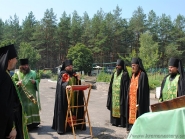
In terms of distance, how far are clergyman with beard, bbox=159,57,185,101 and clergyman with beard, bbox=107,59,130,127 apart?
1500mm

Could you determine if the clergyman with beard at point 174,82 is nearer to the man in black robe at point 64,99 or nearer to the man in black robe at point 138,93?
the man in black robe at point 138,93

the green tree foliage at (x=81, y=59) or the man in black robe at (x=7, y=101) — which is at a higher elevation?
the green tree foliage at (x=81, y=59)

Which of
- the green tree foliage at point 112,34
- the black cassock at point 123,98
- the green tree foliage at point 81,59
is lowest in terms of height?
the black cassock at point 123,98

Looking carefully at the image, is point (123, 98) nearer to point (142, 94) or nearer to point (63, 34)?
point (142, 94)

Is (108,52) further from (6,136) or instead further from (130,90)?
(6,136)

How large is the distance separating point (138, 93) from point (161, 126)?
4.20m

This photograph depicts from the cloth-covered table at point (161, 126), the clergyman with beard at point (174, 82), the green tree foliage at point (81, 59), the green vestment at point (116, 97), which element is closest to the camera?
the cloth-covered table at point (161, 126)

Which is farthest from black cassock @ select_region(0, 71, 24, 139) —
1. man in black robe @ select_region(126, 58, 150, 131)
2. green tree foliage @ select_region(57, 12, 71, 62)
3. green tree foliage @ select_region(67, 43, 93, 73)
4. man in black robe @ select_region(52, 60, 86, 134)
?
green tree foliage @ select_region(57, 12, 71, 62)

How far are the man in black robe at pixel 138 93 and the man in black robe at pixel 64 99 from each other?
4.22ft

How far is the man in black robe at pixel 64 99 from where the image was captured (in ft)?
19.0

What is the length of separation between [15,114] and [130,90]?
142 inches

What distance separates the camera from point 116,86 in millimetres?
6965

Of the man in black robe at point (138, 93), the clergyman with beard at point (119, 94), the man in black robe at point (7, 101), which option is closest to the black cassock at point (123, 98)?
the clergyman with beard at point (119, 94)

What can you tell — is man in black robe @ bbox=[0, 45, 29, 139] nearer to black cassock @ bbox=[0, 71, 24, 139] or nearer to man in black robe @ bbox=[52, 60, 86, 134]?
black cassock @ bbox=[0, 71, 24, 139]
